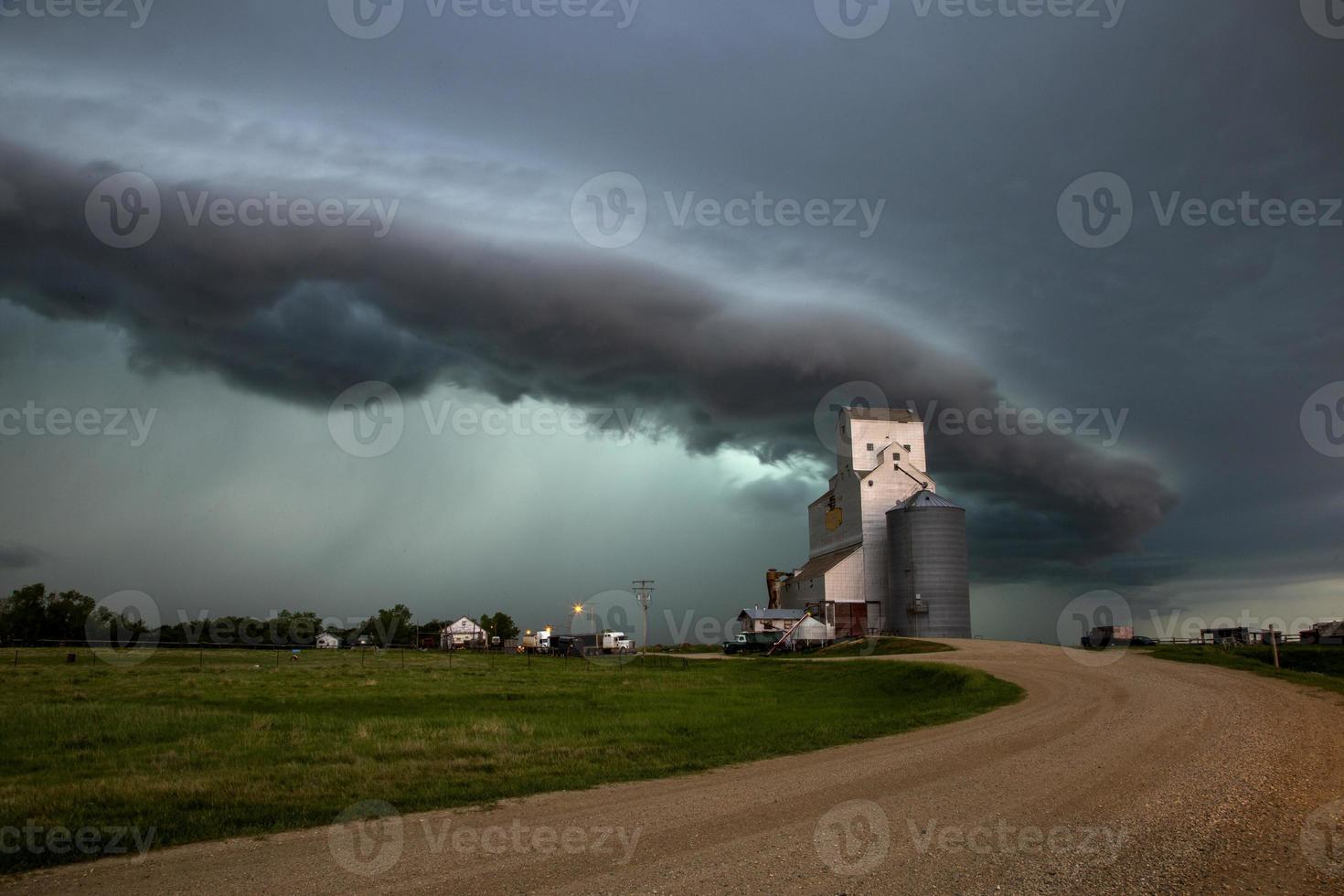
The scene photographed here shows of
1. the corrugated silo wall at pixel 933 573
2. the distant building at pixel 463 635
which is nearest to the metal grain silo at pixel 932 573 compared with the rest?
the corrugated silo wall at pixel 933 573

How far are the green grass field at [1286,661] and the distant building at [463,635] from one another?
100126 mm

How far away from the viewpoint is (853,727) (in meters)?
22.7

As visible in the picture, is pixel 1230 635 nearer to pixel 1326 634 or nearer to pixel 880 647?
pixel 1326 634

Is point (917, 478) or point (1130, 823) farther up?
point (917, 478)

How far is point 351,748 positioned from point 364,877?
10481 mm

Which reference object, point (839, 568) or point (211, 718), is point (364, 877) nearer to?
point (211, 718)

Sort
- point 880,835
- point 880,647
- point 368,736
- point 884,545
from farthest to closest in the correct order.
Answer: point 884,545 < point 880,647 < point 368,736 < point 880,835

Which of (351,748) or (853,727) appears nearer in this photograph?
(351,748)

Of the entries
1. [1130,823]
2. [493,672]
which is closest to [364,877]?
[1130,823]

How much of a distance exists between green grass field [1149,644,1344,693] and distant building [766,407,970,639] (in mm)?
22555

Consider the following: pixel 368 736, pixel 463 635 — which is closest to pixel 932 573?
pixel 368 736

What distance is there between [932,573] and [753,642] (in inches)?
708

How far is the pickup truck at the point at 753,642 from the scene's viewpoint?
79750 millimetres

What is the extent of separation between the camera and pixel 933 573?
74500 mm
